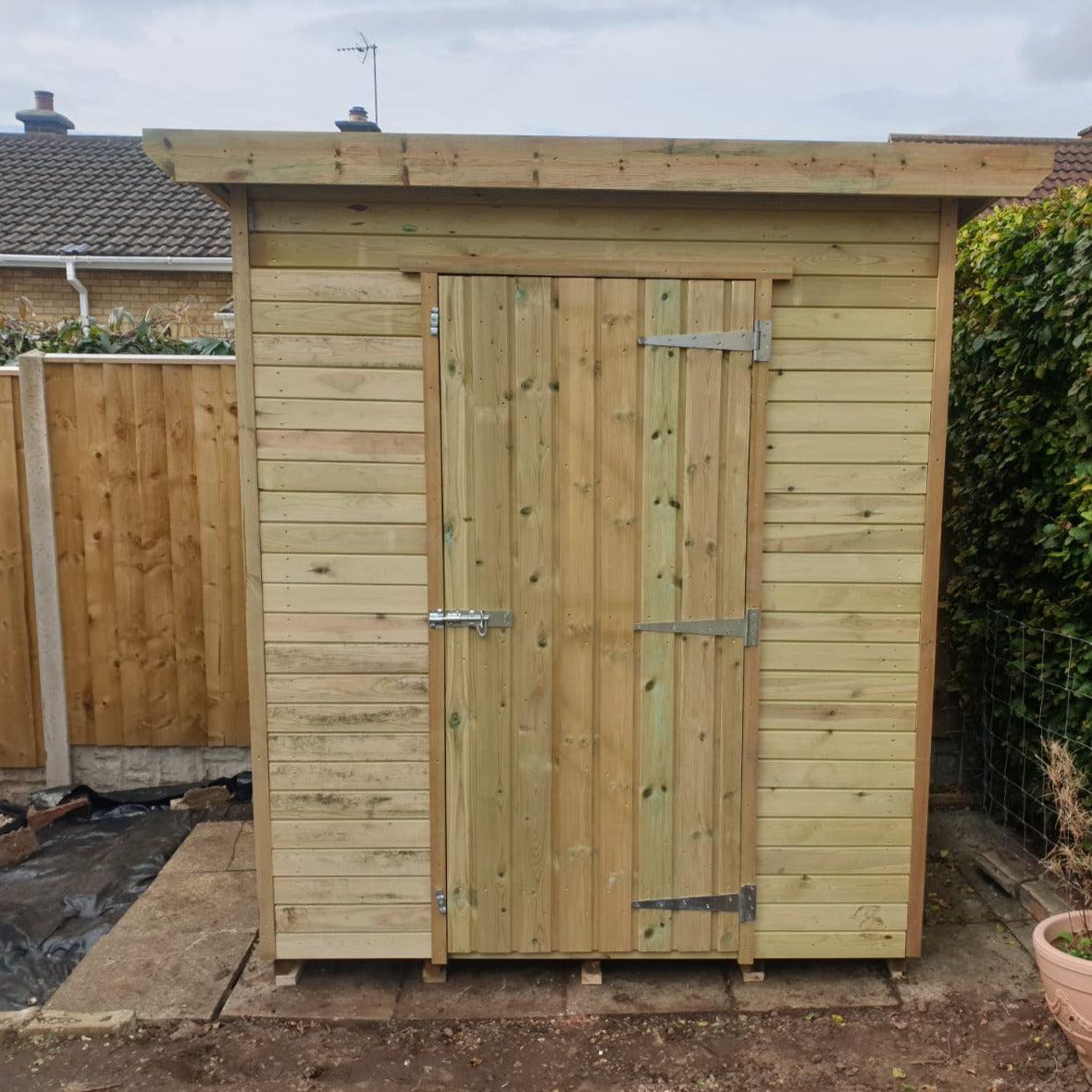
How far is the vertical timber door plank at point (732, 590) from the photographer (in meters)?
2.98

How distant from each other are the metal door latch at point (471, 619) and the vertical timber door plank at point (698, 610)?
0.60 meters

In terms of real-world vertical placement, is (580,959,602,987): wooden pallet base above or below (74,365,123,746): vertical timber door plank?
below

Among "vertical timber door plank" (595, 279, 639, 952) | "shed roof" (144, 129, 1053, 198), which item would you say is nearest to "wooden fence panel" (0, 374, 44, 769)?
"shed roof" (144, 129, 1053, 198)

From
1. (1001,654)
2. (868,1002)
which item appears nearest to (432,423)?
(868,1002)

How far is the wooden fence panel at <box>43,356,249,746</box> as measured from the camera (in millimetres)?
4555

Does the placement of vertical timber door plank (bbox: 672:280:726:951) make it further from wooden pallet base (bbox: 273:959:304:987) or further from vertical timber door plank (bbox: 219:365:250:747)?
vertical timber door plank (bbox: 219:365:250:747)

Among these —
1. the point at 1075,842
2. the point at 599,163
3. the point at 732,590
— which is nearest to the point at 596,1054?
the point at 732,590

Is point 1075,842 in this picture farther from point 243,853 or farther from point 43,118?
point 43,118

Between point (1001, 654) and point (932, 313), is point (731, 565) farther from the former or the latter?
point (1001, 654)

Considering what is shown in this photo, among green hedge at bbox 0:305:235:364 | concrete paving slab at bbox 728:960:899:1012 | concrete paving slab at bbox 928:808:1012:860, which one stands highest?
green hedge at bbox 0:305:235:364

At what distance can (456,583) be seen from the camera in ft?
10.0

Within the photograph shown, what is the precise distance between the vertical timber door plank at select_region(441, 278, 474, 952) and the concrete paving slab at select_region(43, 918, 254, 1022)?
83cm

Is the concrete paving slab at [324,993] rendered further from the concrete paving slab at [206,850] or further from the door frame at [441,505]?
the concrete paving slab at [206,850]

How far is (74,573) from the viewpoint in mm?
4633
